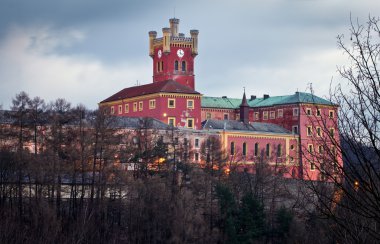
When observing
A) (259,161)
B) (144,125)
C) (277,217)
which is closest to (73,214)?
(277,217)

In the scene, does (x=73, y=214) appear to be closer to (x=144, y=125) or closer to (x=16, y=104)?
(x=16, y=104)

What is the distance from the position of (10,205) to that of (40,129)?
41.3 feet

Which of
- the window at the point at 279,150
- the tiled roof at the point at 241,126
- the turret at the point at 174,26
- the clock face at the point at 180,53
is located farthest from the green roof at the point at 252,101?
the turret at the point at 174,26

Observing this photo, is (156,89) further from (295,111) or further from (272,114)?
(272,114)

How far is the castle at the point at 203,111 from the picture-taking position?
303ft

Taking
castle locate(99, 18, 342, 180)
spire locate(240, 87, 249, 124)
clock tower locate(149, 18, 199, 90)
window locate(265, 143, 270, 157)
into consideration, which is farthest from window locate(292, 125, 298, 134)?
clock tower locate(149, 18, 199, 90)

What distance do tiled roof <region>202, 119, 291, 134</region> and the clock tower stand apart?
6.27 m

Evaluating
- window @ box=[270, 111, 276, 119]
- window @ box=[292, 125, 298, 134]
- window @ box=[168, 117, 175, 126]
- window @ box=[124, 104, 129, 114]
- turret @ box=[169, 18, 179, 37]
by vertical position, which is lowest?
window @ box=[292, 125, 298, 134]

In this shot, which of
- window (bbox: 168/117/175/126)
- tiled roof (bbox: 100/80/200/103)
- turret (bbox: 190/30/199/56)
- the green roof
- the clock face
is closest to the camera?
window (bbox: 168/117/175/126)

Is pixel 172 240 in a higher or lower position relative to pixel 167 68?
lower

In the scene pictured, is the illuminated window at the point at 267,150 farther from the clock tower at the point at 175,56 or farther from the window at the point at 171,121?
the window at the point at 171,121

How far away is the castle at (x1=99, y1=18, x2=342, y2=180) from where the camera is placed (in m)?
92.4

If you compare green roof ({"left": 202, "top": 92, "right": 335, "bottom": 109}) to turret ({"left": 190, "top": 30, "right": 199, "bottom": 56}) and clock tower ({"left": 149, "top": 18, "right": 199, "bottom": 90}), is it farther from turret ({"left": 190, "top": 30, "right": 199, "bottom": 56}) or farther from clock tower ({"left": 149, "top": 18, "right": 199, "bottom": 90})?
turret ({"left": 190, "top": 30, "right": 199, "bottom": 56})

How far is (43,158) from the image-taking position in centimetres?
6066
